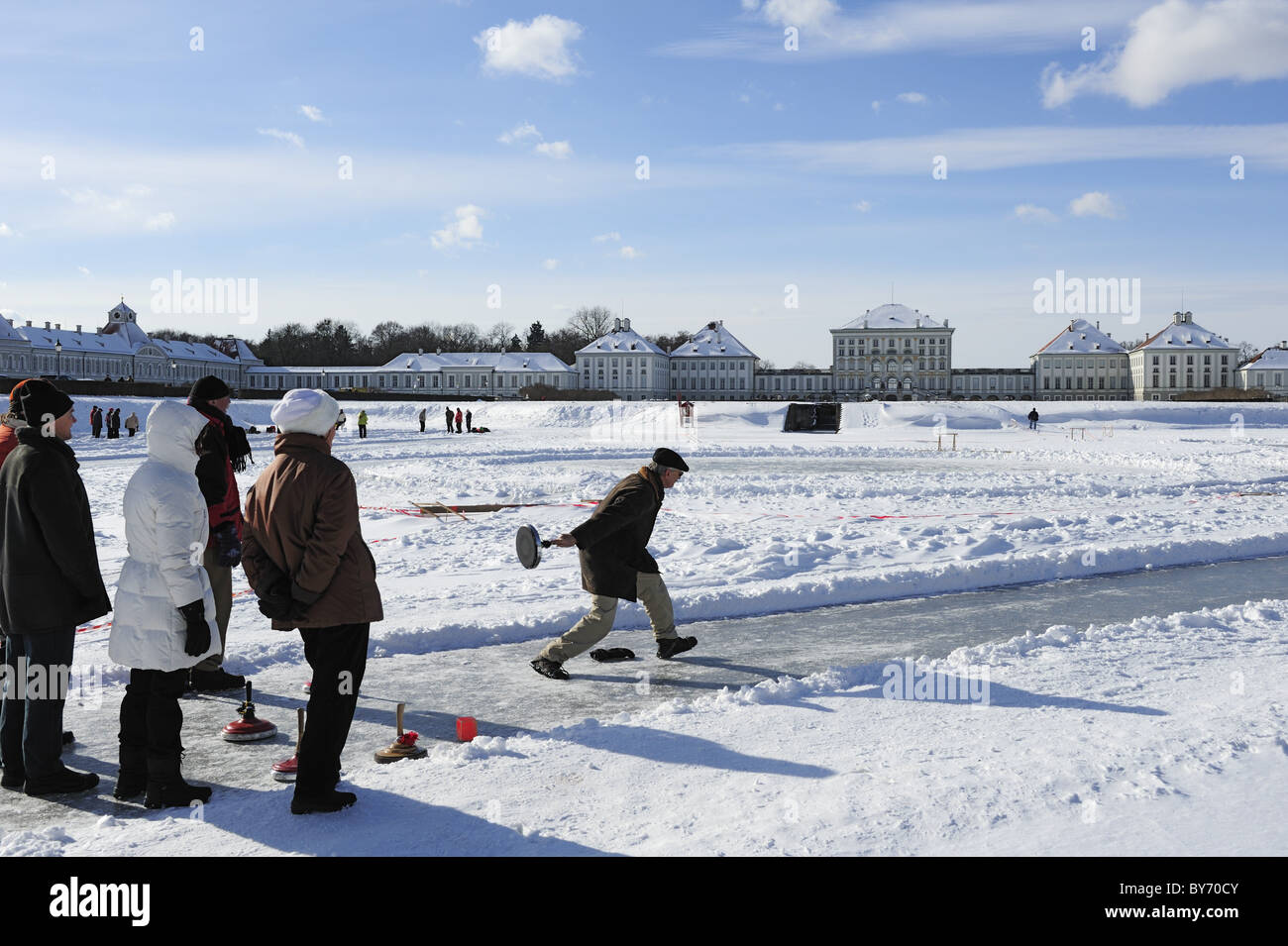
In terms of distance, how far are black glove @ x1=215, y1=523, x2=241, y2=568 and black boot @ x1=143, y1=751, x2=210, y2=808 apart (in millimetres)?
1020

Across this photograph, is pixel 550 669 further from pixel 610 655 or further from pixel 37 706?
pixel 37 706

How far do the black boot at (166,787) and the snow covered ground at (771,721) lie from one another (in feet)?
0.29

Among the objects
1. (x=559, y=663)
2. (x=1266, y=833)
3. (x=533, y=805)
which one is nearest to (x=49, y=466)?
(x=533, y=805)

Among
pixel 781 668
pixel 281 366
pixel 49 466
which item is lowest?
pixel 781 668

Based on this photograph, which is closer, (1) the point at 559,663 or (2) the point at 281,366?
(1) the point at 559,663

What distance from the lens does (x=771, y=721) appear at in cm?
590

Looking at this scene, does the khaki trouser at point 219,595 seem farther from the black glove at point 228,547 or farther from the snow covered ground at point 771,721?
the black glove at point 228,547

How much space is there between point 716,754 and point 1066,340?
13276 cm

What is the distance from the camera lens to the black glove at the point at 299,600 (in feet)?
14.9

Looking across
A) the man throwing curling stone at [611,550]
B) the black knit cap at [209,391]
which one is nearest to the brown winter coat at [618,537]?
the man throwing curling stone at [611,550]

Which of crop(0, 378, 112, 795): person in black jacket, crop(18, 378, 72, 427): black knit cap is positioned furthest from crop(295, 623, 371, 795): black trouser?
crop(18, 378, 72, 427): black knit cap

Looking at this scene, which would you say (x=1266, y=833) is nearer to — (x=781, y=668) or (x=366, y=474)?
(x=781, y=668)

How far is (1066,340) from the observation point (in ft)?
415

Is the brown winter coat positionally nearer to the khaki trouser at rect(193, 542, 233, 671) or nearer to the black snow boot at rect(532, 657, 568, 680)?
the black snow boot at rect(532, 657, 568, 680)
